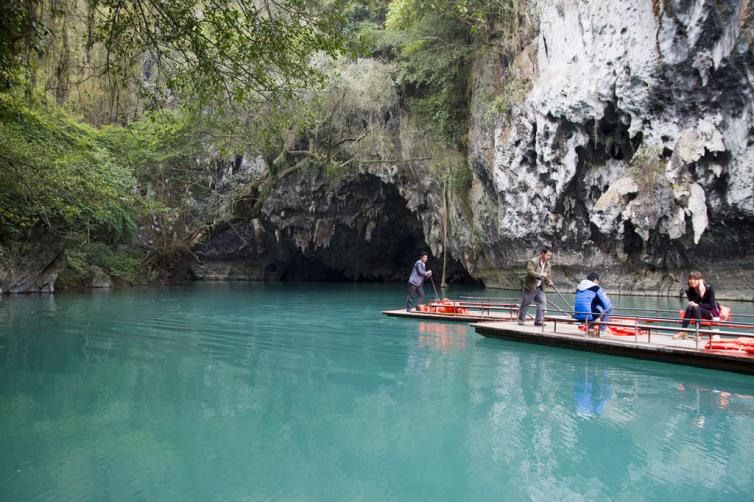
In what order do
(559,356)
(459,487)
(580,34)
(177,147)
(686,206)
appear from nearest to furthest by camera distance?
(459,487) → (559,356) → (686,206) → (580,34) → (177,147)

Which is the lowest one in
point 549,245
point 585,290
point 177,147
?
point 585,290

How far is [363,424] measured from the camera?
4504 millimetres

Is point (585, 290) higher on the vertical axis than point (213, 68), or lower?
lower

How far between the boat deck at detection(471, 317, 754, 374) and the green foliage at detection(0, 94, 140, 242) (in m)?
7.62

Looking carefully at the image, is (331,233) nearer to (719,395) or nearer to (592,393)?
(592,393)

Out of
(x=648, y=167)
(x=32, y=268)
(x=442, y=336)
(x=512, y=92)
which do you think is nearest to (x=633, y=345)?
(x=442, y=336)

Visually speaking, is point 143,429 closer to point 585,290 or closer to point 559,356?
point 559,356

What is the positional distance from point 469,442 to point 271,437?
4.92 ft

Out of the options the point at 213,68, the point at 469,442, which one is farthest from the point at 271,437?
the point at 213,68

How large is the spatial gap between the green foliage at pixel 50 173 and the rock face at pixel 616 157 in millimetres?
9937

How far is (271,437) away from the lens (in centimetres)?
418

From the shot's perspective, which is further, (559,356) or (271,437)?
(559,356)

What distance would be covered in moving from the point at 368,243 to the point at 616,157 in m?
15.5

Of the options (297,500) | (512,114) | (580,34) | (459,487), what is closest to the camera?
(297,500)
